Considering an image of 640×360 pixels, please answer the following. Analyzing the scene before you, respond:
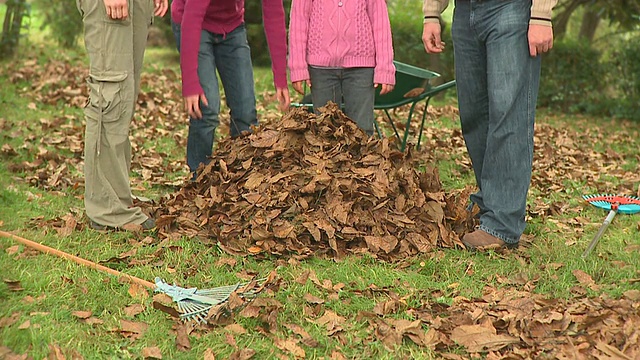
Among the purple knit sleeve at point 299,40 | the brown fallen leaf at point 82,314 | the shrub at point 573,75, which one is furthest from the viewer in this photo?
the shrub at point 573,75

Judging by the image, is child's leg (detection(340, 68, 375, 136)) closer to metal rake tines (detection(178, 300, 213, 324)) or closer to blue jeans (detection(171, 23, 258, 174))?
blue jeans (detection(171, 23, 258, 174))

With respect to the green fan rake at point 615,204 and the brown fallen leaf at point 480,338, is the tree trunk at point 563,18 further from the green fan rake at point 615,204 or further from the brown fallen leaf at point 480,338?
the brown fallen leaf at point 480,338

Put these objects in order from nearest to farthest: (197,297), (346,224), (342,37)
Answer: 1. (197,297)
2. (346,224)
3. (342,37)

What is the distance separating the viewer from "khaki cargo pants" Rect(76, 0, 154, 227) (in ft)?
12.2

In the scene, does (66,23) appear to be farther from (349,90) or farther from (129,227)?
(349,90)

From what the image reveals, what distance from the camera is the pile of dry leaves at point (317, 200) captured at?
146 inches

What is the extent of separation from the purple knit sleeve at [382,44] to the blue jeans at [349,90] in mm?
75

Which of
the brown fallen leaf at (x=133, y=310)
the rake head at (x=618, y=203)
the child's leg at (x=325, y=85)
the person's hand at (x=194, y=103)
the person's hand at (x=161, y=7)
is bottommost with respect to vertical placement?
the brown fallen leaf at (x=133, y=310)

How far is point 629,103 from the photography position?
33.2 ft

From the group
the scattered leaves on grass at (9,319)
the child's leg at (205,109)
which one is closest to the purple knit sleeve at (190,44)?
the child's leg at (205,109)

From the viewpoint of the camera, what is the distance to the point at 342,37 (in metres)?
3.98

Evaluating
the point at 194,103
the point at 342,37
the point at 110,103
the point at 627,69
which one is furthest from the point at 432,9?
the point at 627,69

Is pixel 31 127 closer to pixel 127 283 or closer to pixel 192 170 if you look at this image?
pixel 192 170

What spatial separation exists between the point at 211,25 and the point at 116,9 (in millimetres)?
845
